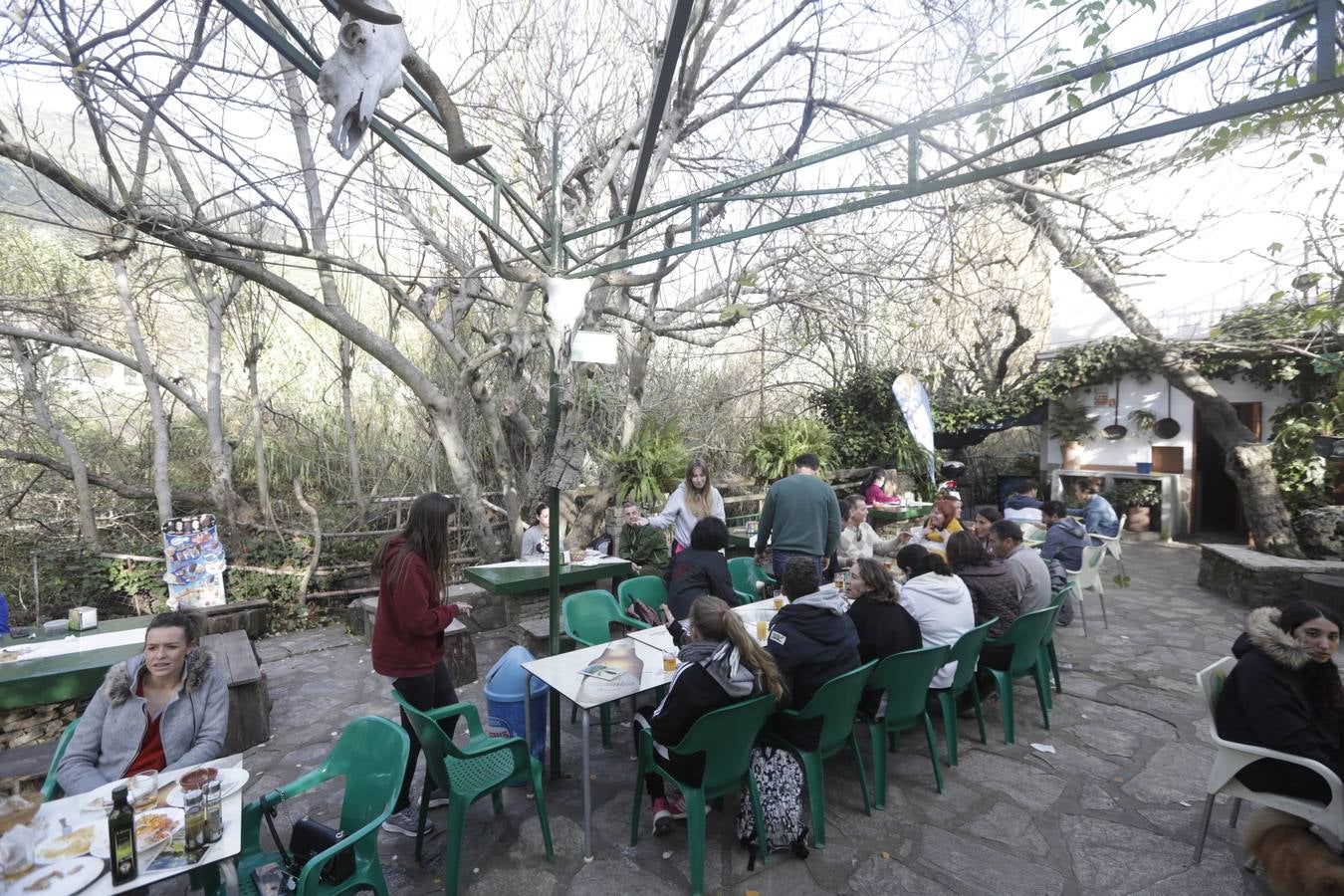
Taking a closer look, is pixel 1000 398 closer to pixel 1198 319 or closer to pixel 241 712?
pixel 1198 319

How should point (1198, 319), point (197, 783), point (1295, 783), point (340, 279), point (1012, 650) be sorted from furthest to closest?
point (1198, 319) → point (340, 279) → point (1012, 650) → point (1295, 783) → point (197, 783)

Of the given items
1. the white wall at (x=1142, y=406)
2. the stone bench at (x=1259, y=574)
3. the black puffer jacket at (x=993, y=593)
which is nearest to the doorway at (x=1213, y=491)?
the white wall at (x=1142, y=406)

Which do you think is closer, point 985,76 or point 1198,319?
point 985,76

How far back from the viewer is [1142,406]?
40.1 ft

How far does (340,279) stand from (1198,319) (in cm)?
1503

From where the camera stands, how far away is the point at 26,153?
14.9 ft

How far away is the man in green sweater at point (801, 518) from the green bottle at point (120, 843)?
166 inches

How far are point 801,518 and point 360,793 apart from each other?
3790 mm

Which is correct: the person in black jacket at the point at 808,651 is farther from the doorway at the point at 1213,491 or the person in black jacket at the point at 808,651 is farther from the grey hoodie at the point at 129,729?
the doorway at the point at 1213,491

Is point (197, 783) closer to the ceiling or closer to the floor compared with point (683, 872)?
closer to the ceiling

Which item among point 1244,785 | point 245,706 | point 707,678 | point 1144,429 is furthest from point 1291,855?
point 1144,429

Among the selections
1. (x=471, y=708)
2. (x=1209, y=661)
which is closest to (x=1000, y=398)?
(x=1209, y=661)

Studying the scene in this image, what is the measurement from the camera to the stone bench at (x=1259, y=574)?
7.20 metres

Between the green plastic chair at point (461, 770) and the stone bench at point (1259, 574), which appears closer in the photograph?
the green plastic chair at point (461, 770)
